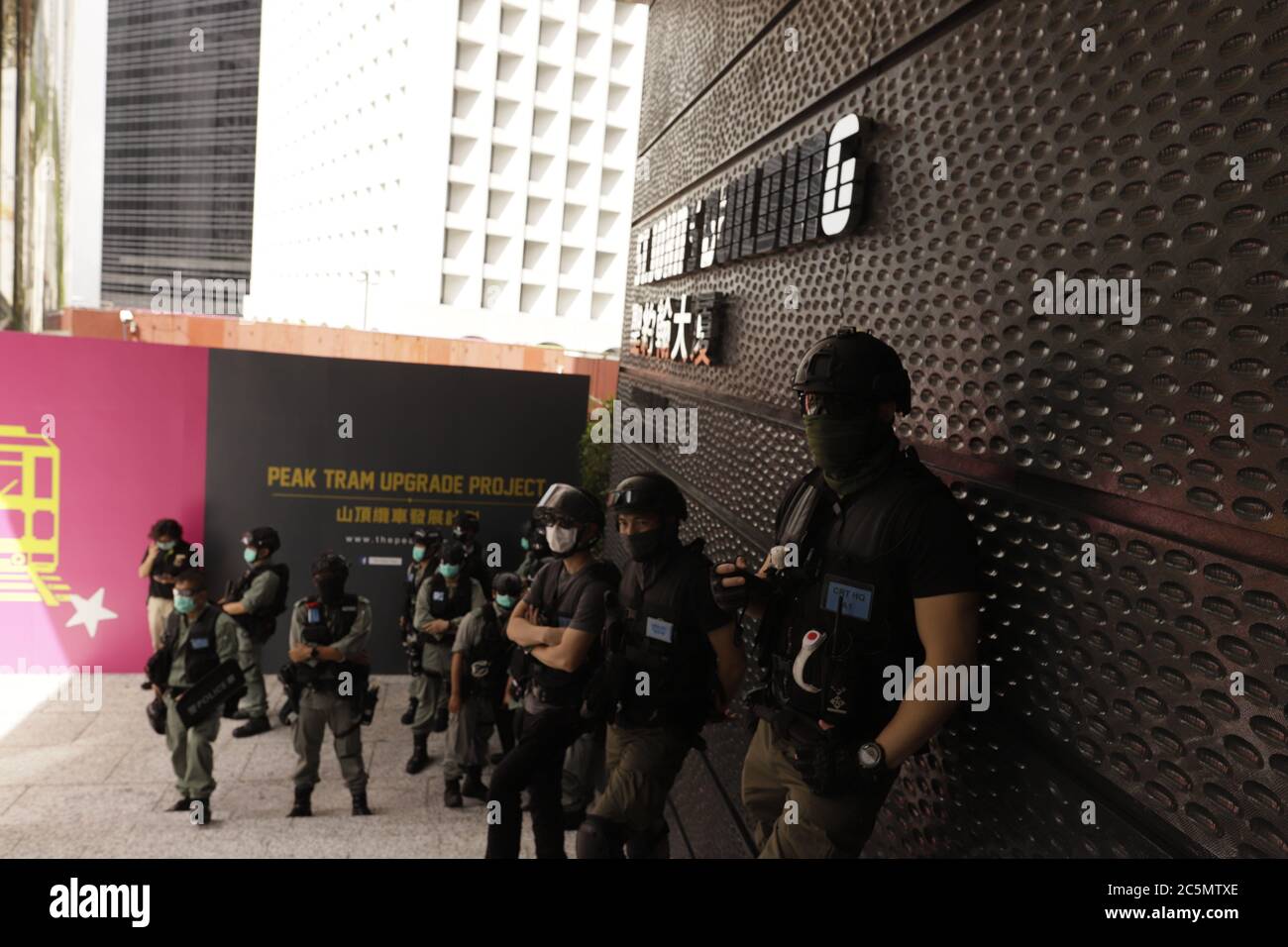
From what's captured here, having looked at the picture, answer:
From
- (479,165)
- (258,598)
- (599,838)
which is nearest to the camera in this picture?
(599,838)

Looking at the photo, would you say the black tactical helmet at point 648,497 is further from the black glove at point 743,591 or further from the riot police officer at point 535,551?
the riot police officer at point 535,551

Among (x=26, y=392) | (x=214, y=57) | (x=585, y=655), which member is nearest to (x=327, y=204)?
(x=214, y=57)

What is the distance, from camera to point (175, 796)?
18.0ft

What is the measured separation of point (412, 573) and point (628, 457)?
Result: 2.07m

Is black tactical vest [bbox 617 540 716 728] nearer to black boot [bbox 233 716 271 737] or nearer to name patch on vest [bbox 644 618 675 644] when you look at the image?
name patch on vest [bbox 644 618 675 644]

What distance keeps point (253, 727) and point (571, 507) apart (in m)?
4.36

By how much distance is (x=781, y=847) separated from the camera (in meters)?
2.05

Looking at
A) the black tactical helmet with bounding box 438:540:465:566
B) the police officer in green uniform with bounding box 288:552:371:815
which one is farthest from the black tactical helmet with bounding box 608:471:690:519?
the black tactical helmet with bounding box 438:540:465:566

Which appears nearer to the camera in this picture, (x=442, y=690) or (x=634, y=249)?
(x=442, y=690)

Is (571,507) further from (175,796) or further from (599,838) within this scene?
(175,796)

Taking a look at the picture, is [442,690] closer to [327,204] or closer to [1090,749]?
[1090,749]

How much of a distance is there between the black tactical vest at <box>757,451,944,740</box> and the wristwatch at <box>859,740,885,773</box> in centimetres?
11

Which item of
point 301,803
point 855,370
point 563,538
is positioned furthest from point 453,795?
point 855,370

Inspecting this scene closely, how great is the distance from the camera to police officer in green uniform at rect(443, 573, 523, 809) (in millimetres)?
5277
